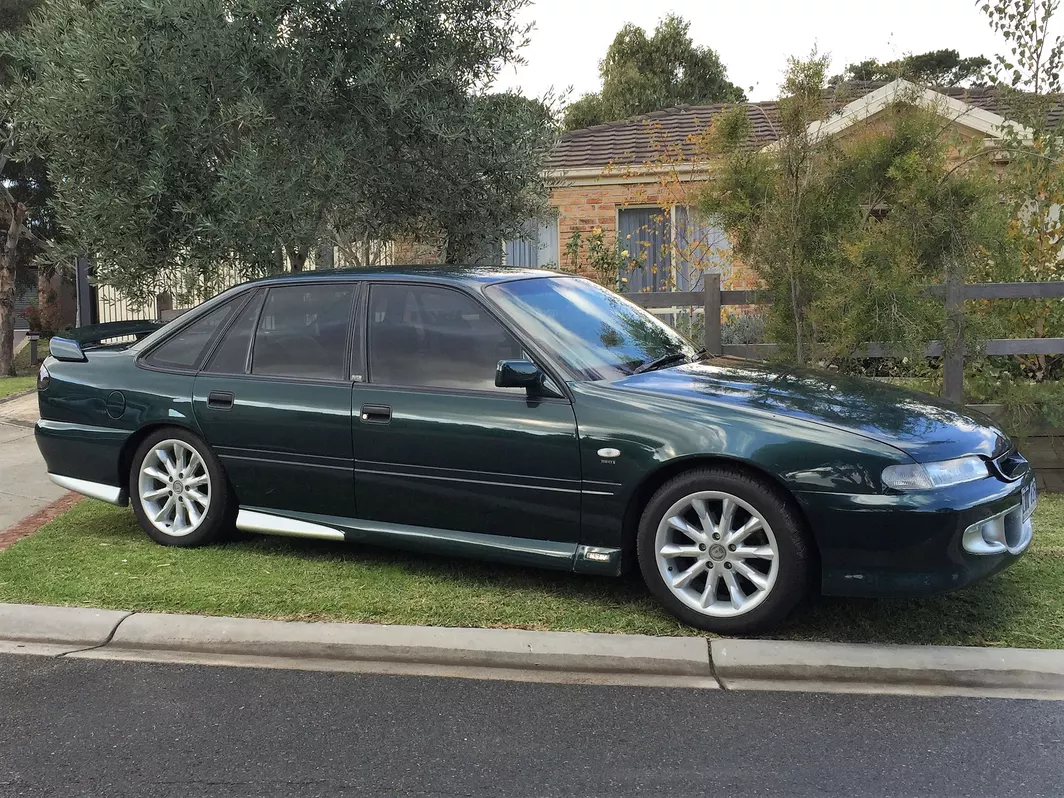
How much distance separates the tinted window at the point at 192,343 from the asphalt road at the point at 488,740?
80.7 inches

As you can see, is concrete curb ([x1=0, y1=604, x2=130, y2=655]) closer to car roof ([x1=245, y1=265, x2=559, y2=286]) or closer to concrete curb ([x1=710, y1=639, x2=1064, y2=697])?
car roof ([x1=245, y1=265, x2=559, y2=286])

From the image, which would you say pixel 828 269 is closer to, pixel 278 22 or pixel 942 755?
pixel 942 755

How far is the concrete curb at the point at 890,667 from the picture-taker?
12.4ft

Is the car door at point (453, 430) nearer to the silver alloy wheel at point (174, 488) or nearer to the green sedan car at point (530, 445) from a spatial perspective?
the green sedan car at point (530, 445)

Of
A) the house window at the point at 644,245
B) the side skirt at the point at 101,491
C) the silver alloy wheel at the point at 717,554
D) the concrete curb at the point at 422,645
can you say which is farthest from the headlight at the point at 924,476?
the house window at the point at 644,245

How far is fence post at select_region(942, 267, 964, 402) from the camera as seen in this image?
6.61 m

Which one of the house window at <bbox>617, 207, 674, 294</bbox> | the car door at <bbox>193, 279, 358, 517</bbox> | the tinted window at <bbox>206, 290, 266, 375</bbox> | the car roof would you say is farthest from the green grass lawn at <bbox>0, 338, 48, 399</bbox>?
the car roof

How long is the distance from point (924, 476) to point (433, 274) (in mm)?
2602

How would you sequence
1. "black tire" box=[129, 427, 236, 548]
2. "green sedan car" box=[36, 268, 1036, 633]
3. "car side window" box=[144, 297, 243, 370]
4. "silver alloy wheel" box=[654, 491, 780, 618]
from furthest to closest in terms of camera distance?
"car side window" box=[144, 297, 243, 370] → "black tire" box=[129, 427, 236, 548] → "silver alloy wheel" box=[654, 491, 780, 618] → "green sedan car" box=[36, 268, 1036, 633]

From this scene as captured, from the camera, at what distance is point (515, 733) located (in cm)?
345

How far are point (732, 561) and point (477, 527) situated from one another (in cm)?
124

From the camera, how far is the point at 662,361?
5.02 meters

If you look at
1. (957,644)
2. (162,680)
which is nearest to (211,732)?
(162,680)

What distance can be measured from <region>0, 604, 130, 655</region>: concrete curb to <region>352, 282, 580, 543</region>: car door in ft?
4.28
